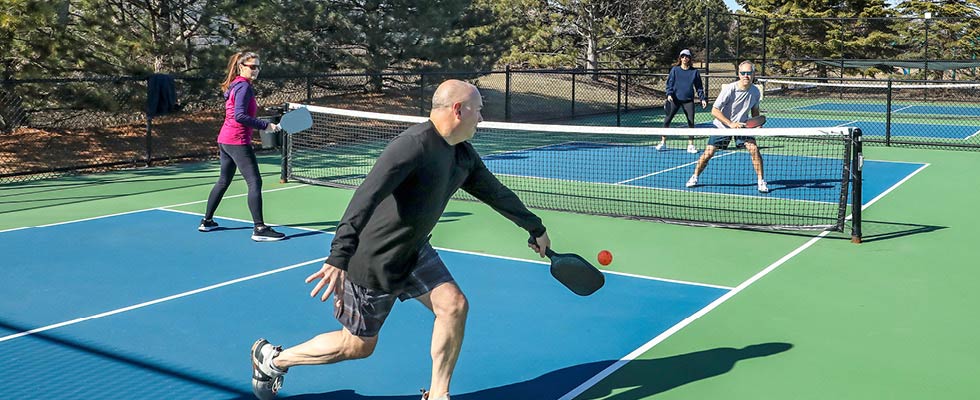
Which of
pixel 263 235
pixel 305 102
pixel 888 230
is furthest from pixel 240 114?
pixel 305 102

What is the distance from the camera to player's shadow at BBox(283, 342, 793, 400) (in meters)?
5.91

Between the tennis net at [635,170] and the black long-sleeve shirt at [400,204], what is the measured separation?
6.48m

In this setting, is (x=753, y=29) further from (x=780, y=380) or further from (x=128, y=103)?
(x=780, y=380)

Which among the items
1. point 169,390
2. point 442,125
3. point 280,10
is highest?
point 280,10

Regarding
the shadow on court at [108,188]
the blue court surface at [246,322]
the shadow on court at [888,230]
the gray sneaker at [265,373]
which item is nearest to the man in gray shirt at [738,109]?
the shadow on court at [888,230]

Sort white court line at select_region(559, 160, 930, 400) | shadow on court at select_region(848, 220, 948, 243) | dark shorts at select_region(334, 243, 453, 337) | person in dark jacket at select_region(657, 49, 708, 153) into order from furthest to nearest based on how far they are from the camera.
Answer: person in dark jacket at select_region(657, 49, 708, 153), shadow on court at select_region(848, 220, 948, 243), white court line at select_region(559, 160, 930, 400), dark shorts at select_region(334, 243, 453, 337)

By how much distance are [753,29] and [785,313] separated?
123 feet

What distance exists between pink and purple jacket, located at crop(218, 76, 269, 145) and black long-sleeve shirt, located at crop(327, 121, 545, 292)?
17.4 feet

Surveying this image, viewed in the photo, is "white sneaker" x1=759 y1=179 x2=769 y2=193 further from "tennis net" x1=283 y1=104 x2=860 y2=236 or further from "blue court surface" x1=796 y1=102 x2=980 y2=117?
"blue court surface" x1=796 y1=102 x2=980 y2=117

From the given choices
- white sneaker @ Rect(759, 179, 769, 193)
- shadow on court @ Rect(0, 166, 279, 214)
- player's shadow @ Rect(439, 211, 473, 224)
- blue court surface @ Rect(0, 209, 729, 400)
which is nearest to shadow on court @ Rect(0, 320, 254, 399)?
blue court surface @ Rect(0, 209, 729, 400)

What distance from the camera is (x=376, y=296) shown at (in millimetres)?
5094

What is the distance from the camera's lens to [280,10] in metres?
23.0

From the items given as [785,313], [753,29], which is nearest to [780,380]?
[785,313]

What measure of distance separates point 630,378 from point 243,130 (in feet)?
18.1
